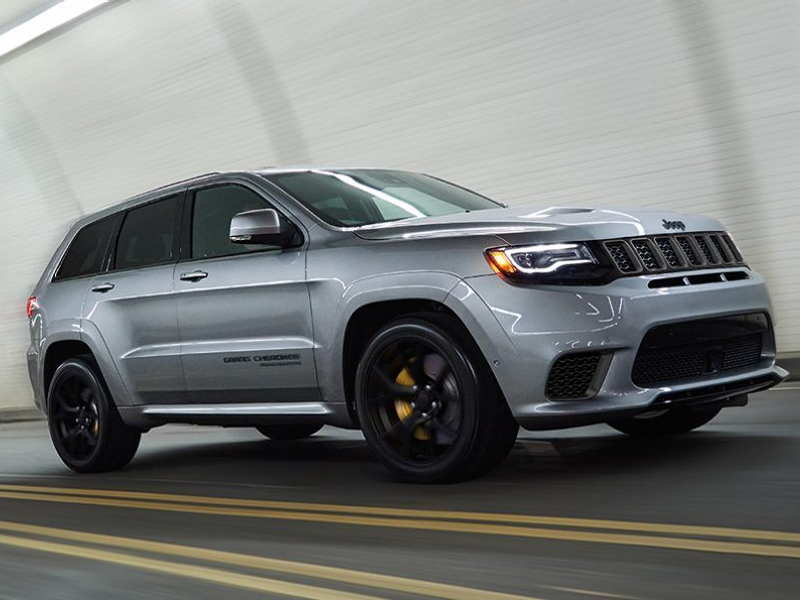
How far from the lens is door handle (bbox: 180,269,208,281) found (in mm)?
7281

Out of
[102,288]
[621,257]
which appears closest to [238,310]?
[102,288]

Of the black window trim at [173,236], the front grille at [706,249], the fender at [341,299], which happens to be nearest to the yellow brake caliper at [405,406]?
the fender at [341,299]

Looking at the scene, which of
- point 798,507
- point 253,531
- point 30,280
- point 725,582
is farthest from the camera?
point 30,280

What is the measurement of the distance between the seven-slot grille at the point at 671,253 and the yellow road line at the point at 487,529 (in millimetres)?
1400

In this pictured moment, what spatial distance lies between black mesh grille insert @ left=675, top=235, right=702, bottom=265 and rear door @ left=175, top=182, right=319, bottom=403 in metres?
1.91

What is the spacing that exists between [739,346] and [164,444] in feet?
19.9

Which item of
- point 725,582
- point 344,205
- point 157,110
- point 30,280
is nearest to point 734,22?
point 344,205

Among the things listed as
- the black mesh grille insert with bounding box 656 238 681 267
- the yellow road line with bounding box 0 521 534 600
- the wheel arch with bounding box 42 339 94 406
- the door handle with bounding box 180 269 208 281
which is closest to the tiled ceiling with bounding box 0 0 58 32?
the wheel arch with bounding box 42 339 94 406

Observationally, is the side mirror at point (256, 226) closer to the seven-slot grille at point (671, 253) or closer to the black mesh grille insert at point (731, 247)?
the seven-slot grille at point (671, 253)

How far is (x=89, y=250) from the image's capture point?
28.6 ft

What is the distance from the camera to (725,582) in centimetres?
384

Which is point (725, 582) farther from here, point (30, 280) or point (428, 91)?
point (30, 280)

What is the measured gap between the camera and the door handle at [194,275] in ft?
23.9

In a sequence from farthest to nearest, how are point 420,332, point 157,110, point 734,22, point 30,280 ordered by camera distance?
point 30,280
point 157,110
point 734,22
point 420,332
